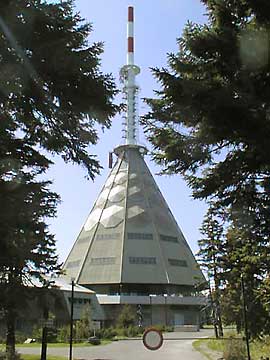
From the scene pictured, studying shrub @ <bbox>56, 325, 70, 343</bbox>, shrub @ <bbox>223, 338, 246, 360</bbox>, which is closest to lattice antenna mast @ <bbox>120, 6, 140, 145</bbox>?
shrub @ <bbox>56, 325, 70, 343</bbox>

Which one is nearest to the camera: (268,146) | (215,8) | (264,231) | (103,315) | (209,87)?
(268,146)

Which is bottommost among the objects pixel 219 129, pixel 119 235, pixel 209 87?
pixel 219 129

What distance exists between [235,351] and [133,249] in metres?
60.1

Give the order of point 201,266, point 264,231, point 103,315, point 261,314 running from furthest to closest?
point 103,315 → point 201,266 → point 261,314 → point 264,231

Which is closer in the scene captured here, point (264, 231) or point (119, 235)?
point (264, 231)

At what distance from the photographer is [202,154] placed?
398 inches

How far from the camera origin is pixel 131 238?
80.2 meters

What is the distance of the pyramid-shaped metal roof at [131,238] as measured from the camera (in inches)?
2968

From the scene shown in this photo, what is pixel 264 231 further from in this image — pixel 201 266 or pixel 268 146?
pixel 201 266

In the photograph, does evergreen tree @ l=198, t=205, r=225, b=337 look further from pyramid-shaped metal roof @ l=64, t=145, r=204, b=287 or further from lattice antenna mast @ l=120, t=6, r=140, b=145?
lattice antenna mast @ l=120, t=6, r=140, b=145

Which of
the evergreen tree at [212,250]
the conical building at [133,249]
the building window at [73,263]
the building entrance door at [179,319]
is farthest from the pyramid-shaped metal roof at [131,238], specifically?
the evergreen tree at [212,250]

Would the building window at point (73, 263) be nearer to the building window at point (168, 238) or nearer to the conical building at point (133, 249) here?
the conical building at point (133, 249)

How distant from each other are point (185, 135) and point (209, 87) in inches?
51.6

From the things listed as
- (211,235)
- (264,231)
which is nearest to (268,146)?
(264,231)
